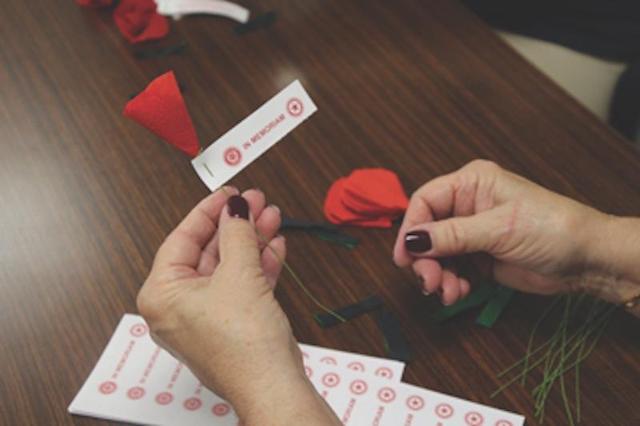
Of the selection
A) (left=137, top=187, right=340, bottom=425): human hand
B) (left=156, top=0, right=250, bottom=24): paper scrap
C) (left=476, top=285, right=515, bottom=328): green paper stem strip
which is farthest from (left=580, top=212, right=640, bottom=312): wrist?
(left=156, top=0, right=250, bottom=24): paper scrap

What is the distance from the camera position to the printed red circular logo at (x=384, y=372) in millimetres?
898

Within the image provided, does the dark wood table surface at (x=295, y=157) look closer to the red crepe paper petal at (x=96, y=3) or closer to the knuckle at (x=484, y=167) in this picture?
the red crepe paper petal at (x=96, y=3)

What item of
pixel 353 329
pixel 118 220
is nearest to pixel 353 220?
pixel 353 329

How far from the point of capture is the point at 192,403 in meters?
0.88

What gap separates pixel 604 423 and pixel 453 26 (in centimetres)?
82

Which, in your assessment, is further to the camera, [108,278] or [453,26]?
[453,26]

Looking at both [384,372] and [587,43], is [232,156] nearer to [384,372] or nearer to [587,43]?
[384,372]

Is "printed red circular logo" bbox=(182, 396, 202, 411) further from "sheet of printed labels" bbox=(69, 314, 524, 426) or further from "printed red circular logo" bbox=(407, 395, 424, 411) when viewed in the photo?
"printed red circular logo" bbox=(407, 395, 424, 411)

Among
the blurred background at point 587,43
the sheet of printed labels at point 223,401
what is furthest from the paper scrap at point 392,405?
the blurred background at point 587,43

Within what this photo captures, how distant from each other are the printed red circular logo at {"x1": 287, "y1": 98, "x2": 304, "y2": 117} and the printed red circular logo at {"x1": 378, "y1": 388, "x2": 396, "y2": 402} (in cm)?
37

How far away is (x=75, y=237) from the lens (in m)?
1.04

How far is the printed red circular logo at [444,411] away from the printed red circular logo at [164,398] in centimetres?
34

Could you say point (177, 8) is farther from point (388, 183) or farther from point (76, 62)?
point (388, 183)

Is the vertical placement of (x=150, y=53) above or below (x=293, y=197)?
above
